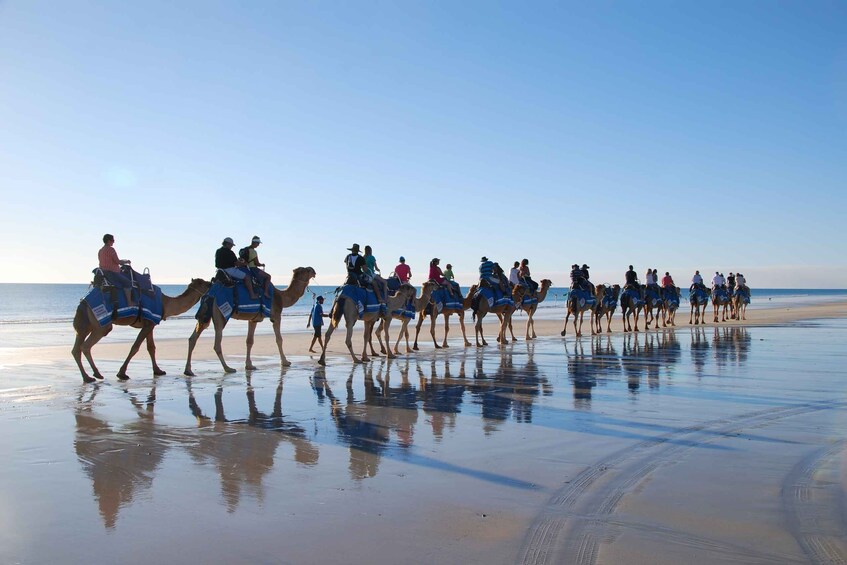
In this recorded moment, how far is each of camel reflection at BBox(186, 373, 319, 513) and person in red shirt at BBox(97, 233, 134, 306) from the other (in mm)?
3952

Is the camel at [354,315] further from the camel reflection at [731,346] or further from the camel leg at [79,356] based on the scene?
the camel reflection at [731,346]

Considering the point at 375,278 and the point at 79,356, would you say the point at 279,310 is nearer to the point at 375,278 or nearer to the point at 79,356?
the point at 375,278

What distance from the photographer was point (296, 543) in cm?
492

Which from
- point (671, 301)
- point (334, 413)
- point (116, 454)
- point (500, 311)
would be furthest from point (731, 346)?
point (116, 454)

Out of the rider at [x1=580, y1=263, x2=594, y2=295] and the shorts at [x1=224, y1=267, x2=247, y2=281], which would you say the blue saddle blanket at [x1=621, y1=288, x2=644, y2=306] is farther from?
the shorts at [x1=224, y1=267, x2=247, y2=281]

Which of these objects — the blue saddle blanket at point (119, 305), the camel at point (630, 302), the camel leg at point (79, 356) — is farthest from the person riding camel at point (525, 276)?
the camel leg at point (79, 356)

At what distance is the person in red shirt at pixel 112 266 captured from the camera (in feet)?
43.7

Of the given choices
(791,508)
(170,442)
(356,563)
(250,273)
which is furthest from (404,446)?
(250,273)

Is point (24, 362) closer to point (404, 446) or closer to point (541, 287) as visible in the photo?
point (404, 446)

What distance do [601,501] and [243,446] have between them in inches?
154

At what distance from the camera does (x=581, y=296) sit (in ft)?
88.0

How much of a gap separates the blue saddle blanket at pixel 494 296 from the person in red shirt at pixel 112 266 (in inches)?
464

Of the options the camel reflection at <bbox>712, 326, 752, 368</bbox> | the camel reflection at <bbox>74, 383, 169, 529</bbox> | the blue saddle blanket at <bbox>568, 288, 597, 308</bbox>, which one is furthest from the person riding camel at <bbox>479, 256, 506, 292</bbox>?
the camel reflection at <bbox>74, 383, 169, 529</bbox>

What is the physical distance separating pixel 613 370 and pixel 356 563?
37.5ft
